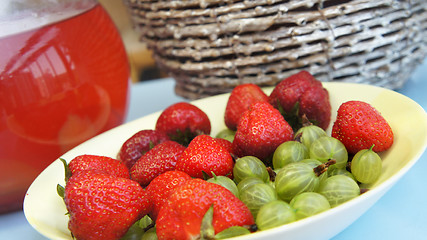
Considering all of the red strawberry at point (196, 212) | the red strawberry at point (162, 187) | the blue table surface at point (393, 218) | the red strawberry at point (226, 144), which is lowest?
the blue table surface at point (393, 218)

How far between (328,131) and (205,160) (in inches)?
7.8

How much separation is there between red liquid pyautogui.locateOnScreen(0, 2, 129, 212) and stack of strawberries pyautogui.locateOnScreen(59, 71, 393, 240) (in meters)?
0.09

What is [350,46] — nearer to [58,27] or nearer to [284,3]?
[284,3]

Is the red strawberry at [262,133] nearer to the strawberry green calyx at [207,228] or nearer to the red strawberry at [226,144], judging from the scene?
the red strawberry at [226,144]

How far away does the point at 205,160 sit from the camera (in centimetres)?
44

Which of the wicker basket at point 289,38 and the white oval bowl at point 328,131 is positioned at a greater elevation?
the wicker basket at point 289,38

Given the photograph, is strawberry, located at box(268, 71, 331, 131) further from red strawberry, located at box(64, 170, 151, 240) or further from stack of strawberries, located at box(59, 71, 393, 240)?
red strawberry, located at box(64, 170, 151, 240)

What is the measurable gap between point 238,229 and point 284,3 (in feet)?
1.14

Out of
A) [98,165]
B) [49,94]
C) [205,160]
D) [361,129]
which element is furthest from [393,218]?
[49,94]

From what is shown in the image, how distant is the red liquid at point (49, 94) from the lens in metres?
0.52

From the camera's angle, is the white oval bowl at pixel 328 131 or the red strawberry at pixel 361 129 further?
the red strawberry at pixel 361 129

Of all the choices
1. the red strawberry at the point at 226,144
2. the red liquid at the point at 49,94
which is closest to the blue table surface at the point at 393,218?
the red liquid at the point at 49,94

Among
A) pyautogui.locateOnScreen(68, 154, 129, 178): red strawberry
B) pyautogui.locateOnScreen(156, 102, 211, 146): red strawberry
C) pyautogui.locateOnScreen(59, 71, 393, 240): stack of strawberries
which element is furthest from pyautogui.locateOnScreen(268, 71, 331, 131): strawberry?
pyautogui.locateOnScreen(68, 154, 129, 178): red strawberry

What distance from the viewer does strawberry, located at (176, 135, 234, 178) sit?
1.44ft
